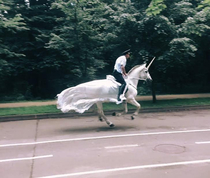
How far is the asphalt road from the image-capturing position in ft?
22.3

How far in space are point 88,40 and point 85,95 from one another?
6903 millimetres

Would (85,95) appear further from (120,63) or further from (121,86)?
(120,63)

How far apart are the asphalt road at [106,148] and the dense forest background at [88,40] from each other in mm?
4939

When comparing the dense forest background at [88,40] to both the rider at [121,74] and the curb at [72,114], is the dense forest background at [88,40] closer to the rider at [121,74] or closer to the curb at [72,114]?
the curb at [72,114]

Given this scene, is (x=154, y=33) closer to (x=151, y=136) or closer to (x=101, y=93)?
(x=101, y=93)

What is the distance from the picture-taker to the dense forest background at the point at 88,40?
15.6 metres

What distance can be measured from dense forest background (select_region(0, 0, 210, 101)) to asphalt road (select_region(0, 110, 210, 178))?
494 cm

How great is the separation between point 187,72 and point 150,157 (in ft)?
58.7

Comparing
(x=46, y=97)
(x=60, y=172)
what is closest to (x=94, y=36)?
(x=46, y=97)

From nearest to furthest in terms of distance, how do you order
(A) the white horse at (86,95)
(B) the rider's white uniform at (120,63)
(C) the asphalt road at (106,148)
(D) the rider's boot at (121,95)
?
(C) the asphalt road at (106,148)
(A) the white horse at (86,95)
(D) the rider's boot at (121,95)
(B) the rider's white uniform at (120,63)

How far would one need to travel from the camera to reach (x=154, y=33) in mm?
15836

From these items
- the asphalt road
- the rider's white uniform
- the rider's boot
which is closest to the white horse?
the rider's boot

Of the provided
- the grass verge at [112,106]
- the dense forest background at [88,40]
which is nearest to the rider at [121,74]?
the dense forest background at [88,40]

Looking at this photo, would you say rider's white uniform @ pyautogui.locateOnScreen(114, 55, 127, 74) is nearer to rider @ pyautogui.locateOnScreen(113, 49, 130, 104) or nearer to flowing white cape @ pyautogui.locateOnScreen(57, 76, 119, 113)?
rider @ pyautogui.locateOnScreen(113, 49, 130, 104)
